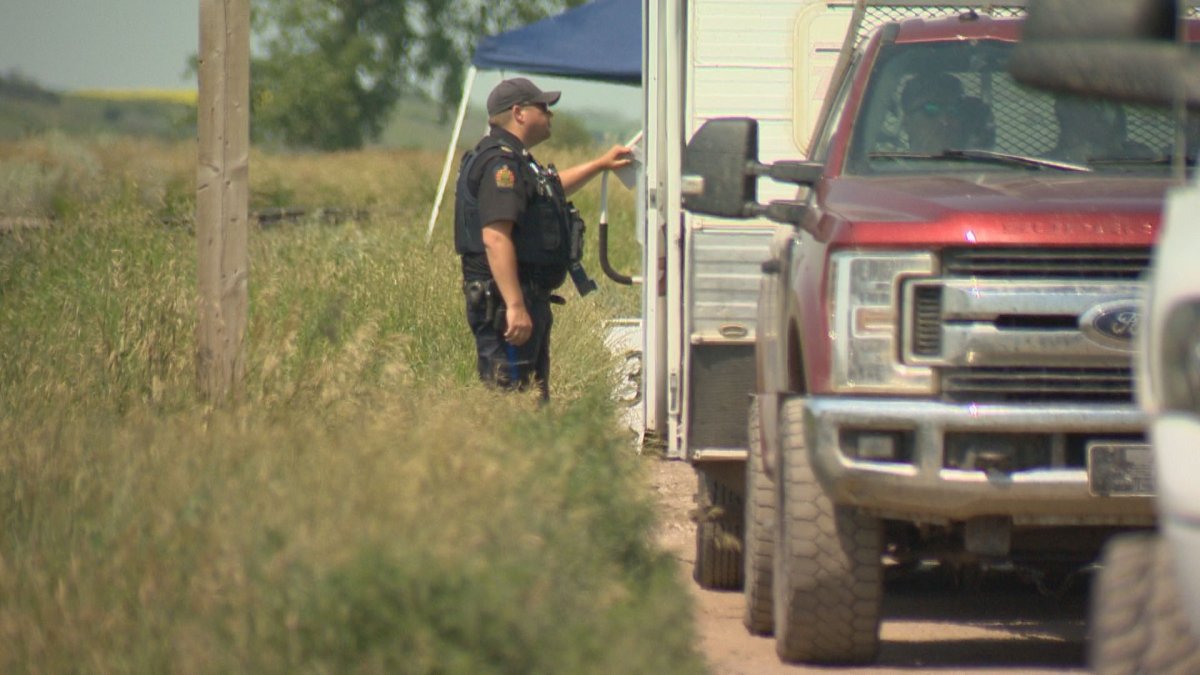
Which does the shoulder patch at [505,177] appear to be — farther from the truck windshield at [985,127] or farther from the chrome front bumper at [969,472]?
the chrome front bumper at [969,472]

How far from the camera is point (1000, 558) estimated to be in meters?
5.73

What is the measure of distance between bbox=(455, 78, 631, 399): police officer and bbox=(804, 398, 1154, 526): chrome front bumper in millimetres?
2694

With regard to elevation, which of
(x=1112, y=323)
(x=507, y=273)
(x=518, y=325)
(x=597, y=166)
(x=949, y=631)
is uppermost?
(x=597, y=166)

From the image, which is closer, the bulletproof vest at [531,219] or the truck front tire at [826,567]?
the truck front tire at [826,567]

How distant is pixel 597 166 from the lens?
28.3ft

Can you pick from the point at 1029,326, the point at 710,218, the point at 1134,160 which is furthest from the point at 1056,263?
the point at 710,218

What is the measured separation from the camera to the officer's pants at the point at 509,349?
312 inches

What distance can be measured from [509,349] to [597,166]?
1115mm

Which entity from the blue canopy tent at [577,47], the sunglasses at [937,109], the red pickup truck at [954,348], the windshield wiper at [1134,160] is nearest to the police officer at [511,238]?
the red pickup truck at [954,348]

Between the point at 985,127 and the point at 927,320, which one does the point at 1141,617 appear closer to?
the point at 927,320

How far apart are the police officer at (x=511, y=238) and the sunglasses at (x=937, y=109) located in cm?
213

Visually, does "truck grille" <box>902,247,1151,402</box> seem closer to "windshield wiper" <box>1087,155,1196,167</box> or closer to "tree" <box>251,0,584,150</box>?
"windshield wiper" <box>1087,155,1196,167</box>

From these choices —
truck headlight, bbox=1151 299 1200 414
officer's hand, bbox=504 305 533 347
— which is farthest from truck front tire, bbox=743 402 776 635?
truck headlight, bbox=1151 299 1200 414

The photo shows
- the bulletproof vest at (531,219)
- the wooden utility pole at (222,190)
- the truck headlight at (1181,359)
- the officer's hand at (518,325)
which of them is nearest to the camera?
the truck headlight at (1181,359)
